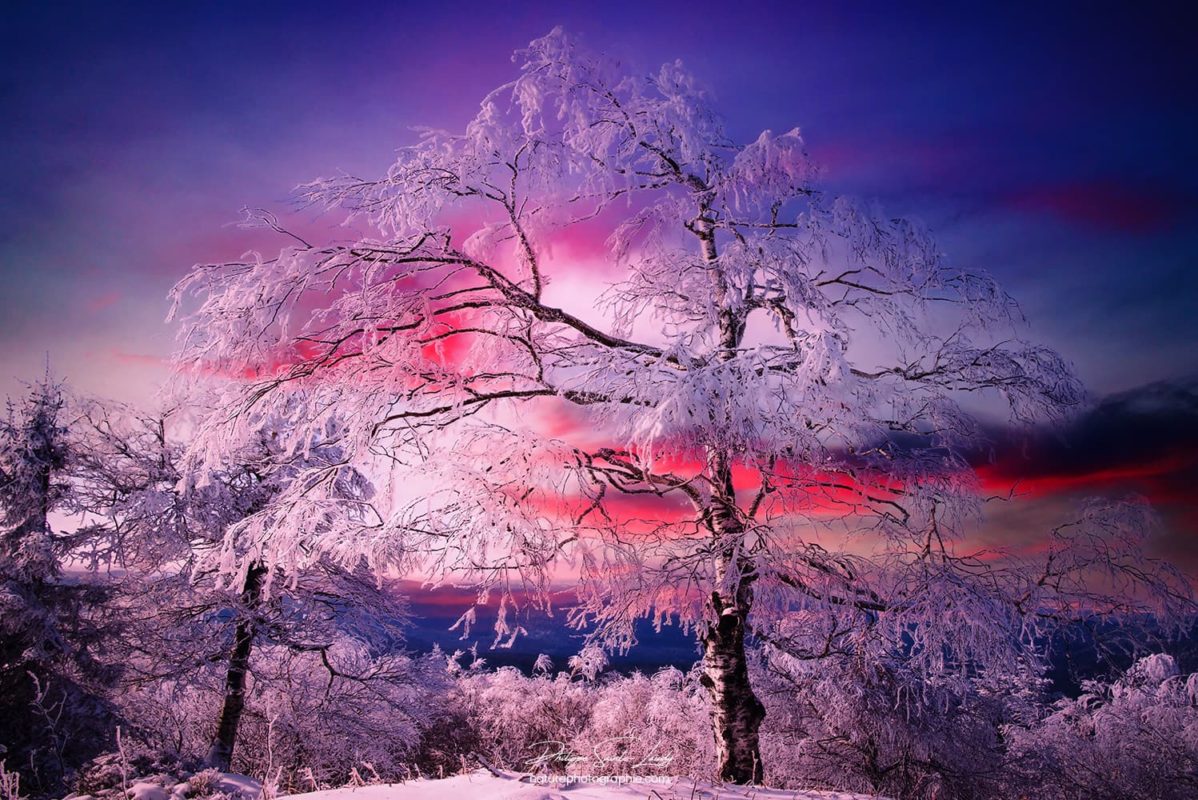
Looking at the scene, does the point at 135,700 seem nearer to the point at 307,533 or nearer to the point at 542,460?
the point at 307,533

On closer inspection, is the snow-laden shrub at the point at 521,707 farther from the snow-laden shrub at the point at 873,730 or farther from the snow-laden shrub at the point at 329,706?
the snow-laden shrub at the point at 873,730

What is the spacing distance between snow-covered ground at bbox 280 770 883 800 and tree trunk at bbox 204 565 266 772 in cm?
919

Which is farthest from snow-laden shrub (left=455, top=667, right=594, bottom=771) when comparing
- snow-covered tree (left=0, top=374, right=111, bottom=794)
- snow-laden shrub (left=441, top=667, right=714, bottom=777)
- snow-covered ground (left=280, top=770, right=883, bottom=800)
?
snow-covered ground (left=280, top=770, right=883, bottom=800)

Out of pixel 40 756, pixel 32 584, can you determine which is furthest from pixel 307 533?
pixel 32 584

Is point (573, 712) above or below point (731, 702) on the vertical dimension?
below

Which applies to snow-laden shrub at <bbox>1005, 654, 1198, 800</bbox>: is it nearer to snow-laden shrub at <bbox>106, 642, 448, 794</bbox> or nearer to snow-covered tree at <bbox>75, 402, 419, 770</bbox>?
snow-laden shrub at <bbox>106, 642, 448, 794</bbox>

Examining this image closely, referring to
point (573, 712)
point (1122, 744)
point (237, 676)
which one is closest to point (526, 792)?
point (237, 676)

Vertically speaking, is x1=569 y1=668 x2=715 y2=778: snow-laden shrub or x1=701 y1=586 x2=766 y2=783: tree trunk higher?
x1=701 y1=586 x2=766 y2=783: tree trunk

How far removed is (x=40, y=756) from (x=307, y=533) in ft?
22.6

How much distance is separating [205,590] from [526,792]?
36.5 feet

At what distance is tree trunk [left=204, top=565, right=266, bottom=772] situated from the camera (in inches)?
465

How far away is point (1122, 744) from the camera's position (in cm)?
1581

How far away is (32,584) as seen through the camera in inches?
420

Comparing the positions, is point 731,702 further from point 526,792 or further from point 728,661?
point 526,792
